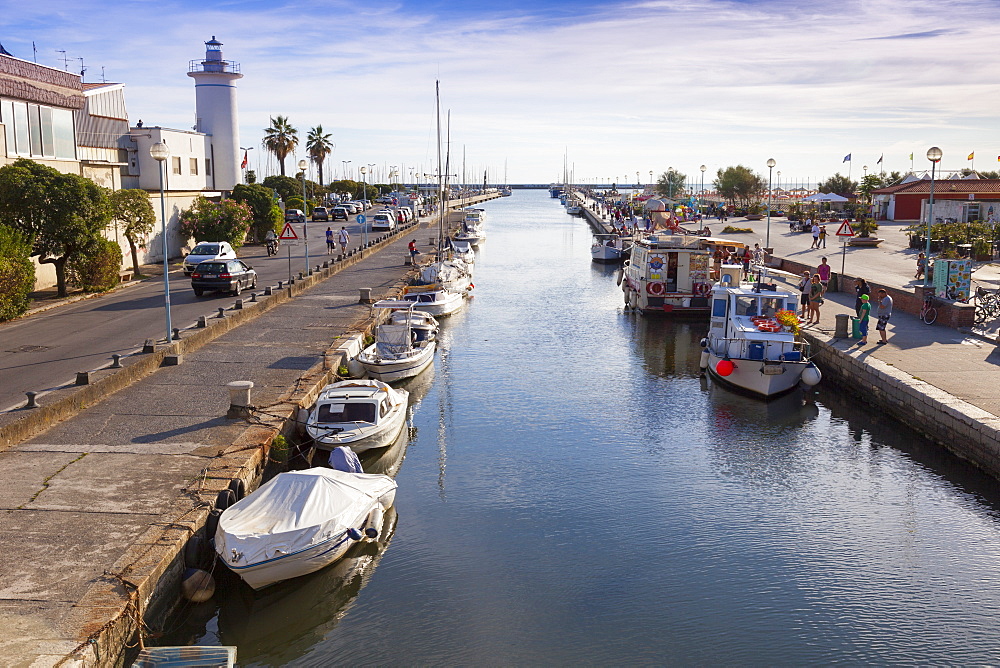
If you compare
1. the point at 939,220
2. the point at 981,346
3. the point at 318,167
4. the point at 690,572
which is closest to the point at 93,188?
the point at 690,572

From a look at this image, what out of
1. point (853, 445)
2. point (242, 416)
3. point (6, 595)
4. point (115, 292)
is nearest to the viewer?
point (6, 595)

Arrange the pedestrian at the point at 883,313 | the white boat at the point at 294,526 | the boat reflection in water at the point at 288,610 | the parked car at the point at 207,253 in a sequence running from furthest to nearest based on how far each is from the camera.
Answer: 1. the parked car at the point at 207,253
2. the pedestrian at the point at 883,313
3. the white boat at the point at 294,526
4. the boat reflection in water at the point at 288,610

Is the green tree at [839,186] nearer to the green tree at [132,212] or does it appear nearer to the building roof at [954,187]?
the building roof at [954,187]

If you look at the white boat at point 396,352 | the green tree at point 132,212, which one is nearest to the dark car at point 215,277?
the green tree at point 132,212

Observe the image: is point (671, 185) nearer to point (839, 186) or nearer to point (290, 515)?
point (839, 186)

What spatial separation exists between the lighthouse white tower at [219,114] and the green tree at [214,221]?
48.2 feet

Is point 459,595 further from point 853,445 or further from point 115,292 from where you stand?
point 115,292

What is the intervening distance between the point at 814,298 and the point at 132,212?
2860 cm

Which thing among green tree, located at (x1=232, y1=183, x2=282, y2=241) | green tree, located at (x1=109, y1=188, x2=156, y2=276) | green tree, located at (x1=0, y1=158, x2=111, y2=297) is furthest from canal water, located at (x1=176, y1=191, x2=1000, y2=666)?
green tree, located at (x1=232, y1=183, x2=282, y2=241)

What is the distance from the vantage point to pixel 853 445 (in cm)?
2072

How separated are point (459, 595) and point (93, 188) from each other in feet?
80.4

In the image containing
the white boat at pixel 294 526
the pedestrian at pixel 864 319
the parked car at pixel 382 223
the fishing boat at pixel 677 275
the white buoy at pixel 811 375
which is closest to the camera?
the white boat at pixel 294 526

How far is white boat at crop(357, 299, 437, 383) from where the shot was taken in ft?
80.7

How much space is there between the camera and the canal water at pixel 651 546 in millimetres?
12125
